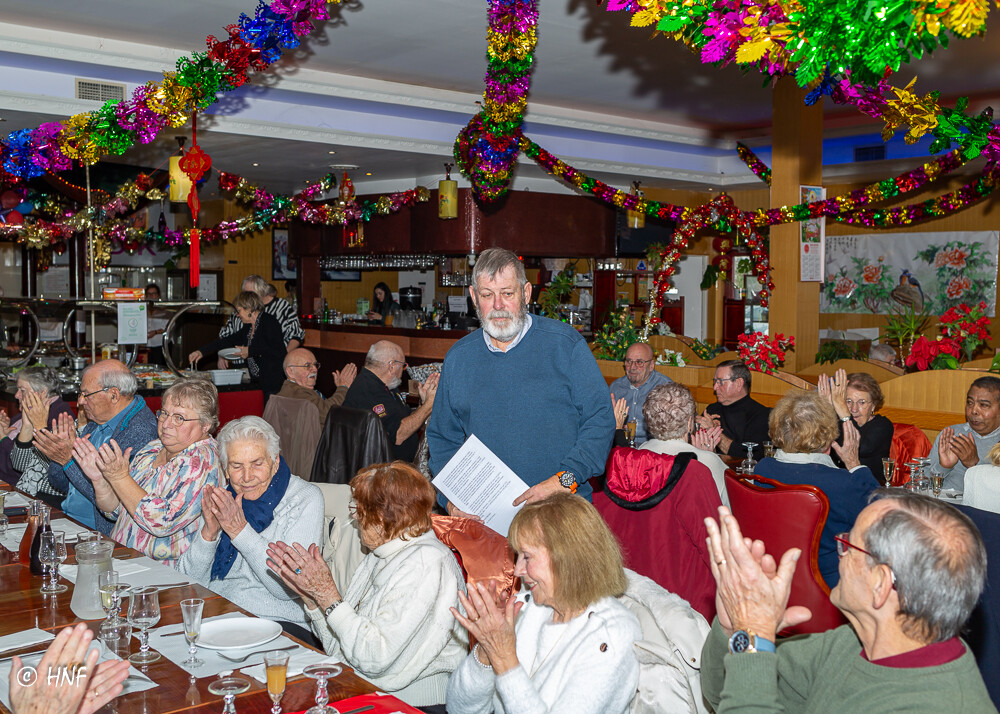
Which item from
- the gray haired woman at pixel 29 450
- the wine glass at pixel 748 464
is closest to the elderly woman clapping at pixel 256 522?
the gray haired woman at pixel 29 450

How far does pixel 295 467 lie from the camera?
5.41 m

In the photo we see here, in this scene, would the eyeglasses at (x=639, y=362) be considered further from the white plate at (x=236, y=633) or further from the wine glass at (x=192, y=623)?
the wine glass at (x=192, y=623)

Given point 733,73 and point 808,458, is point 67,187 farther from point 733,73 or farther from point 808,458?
point 808,458

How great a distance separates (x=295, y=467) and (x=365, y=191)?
6.68 m

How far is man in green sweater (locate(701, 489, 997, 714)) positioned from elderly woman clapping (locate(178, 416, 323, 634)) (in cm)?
170

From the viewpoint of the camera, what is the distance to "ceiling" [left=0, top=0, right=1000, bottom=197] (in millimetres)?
5750

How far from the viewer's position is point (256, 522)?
3074 mm

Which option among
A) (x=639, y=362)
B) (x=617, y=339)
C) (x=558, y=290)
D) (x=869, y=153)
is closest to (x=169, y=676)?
(x=639, y=362)

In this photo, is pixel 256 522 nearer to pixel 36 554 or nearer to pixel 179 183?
pixel 36 554

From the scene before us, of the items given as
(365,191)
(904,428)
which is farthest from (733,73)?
(365,191)

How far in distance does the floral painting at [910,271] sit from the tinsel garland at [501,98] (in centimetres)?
650

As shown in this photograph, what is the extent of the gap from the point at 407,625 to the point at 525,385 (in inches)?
38.8

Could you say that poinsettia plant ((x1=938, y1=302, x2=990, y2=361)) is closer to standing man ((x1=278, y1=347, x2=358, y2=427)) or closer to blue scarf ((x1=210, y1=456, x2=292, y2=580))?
standing man ((x1=278, y1=347, x2=358, y2=427))

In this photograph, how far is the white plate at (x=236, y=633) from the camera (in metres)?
2.34
